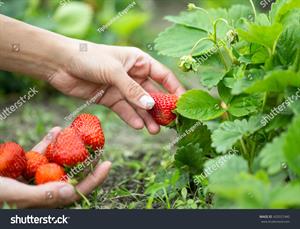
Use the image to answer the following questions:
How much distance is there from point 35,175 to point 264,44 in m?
0.83

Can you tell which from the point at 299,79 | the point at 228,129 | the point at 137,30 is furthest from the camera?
the point at 137,30

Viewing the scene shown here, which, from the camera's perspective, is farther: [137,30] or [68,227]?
[137,30]

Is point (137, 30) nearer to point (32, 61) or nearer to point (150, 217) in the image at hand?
point (32, 61)

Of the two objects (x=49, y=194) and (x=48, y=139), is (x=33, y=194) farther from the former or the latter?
(x=48, y=139)

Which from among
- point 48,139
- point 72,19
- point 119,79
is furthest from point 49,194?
point 72,19

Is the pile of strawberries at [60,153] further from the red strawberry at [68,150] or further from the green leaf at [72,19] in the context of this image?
the green leaf at [72,19]

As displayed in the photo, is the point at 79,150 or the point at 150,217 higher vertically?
the point at 79,150

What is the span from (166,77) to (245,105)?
520 mm

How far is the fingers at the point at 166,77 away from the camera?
2625mm

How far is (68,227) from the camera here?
1.91 metres

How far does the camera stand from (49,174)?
216 centimetres

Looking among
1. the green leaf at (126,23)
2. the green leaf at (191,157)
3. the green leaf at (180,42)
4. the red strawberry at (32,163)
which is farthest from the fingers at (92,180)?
the green leaf at (126,23)

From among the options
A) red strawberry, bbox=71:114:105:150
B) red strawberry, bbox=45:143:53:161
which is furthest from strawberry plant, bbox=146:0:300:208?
red strawberry, bbox=45:143:53:161

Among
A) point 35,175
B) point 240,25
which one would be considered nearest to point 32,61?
point 35,175
